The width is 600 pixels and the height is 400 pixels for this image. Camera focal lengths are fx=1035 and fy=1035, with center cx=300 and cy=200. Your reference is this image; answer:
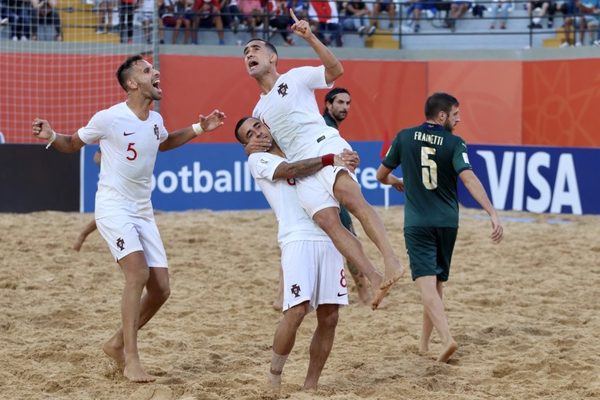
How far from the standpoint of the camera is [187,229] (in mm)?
14062

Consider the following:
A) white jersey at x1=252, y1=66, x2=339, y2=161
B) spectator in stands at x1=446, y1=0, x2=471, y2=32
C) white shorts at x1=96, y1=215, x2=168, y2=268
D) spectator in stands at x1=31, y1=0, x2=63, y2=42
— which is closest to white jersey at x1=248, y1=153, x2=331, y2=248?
white jersey at x1=252, y1=66, x2=339, y2=161

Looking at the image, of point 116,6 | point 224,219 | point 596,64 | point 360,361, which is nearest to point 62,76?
point 116,6

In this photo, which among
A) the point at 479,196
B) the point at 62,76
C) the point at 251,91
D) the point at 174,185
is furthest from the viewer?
the point at 251,91

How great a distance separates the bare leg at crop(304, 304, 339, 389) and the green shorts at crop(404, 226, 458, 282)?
123cm

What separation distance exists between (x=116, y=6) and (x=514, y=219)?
8016 millimetres

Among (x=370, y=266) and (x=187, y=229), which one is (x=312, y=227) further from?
(x=187, y=229)

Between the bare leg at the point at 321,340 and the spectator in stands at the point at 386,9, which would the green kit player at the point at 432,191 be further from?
the spectator in stands at the point at 386,9

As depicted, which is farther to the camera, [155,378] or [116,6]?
[116,6]

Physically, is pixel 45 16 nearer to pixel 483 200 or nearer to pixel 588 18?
pixel 588 18

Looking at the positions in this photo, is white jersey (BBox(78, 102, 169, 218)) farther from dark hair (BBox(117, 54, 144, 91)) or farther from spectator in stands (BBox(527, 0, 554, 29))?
spectator in stands (BBox(527, 0, 554, 29))

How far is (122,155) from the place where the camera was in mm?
6625

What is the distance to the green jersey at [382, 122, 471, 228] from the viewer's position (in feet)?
23.9

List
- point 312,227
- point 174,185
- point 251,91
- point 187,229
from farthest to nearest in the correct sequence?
point 251,91
point 174,185
point 187,229
point 312,227

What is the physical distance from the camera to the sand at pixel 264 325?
6555mm
